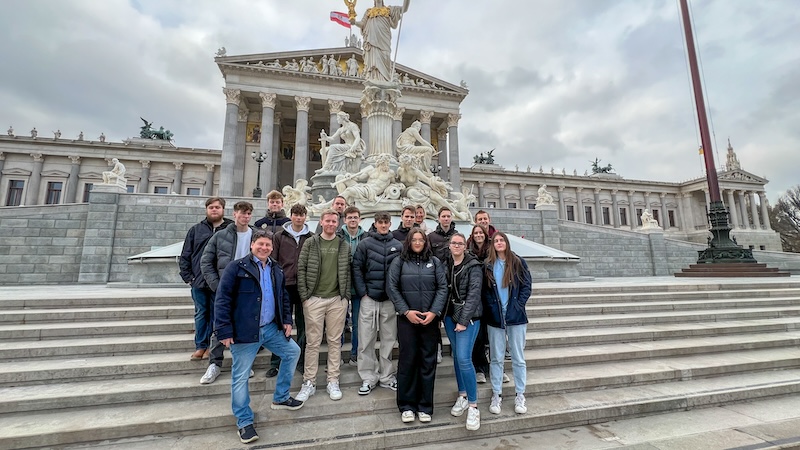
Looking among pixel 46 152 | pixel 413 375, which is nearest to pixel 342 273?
pixel 413 375

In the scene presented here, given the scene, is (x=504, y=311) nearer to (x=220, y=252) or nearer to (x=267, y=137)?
(x=220, y=252)

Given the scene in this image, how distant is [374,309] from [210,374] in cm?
180

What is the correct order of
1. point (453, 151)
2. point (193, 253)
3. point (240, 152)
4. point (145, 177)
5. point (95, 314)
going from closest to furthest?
point (193, 253), point (95, 314), point (240, 152), point (453, 151), point (145, 177)

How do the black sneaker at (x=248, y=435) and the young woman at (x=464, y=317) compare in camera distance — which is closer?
the black sneaker at (x=248, y=435)

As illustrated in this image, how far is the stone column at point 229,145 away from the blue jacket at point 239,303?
91.3 feet

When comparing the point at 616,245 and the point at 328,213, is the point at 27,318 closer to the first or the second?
the point at 328,213

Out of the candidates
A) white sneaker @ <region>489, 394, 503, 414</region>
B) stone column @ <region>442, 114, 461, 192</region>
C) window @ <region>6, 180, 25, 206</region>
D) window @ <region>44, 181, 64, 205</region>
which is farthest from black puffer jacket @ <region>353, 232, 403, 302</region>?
window @ <region>6, 180, 25, 206</region>

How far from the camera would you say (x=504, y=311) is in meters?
3.50

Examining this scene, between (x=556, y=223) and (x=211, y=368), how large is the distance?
18.8 metres

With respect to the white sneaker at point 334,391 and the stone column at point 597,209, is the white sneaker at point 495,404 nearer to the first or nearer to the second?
the white sneaker at point 334,391

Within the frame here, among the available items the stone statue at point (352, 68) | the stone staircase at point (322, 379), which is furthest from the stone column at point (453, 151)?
the stone staircase at point (322, 379)

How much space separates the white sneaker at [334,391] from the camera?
11.3 ft

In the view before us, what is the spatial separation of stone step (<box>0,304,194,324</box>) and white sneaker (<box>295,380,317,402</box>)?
9.13ft

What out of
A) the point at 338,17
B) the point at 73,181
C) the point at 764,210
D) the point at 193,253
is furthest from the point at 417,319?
the point at 764,210
